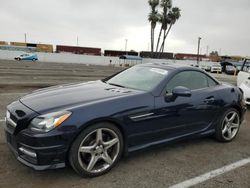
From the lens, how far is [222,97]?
4.67 meters

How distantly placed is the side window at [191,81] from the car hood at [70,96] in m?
0.69

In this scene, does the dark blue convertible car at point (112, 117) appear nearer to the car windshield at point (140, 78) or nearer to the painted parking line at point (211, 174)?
the car windshield at point (140, 78)

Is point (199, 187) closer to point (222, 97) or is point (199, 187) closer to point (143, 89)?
point (143, 89)

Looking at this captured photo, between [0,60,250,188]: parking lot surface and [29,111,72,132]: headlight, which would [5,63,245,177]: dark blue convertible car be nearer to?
[29,111,72,132]: headlight

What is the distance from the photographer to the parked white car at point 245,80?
7686 mm

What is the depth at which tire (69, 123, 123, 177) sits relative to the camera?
3080 mm

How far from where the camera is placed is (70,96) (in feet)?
11.6

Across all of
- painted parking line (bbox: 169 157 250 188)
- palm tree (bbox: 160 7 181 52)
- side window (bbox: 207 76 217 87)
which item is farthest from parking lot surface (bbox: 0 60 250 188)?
palm tree (bbox: 160 7 181 52)

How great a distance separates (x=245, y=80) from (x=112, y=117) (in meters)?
6.48

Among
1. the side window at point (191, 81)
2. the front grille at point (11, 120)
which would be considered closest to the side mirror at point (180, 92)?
the side window at point (191, 81)

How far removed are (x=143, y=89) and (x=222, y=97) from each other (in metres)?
1.71

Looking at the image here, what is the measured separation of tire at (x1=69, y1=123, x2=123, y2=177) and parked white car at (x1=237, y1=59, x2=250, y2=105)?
5.64 metres

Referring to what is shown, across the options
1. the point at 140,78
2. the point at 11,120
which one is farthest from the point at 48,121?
the point at 140,78

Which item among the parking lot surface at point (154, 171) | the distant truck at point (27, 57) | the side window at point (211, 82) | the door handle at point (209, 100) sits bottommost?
the parking lot surface at point (154, 171)
